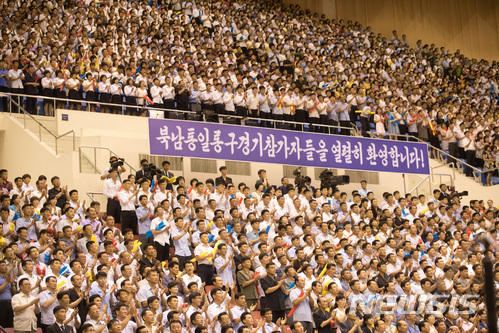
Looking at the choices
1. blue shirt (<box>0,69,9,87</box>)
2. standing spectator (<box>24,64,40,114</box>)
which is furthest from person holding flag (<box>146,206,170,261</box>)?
blue shirt (<box>0,69,9,87</box>)

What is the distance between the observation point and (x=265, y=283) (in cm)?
966

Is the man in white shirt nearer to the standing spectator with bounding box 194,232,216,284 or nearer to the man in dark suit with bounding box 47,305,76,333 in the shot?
the standing spectator with bounding box 194,232,216,284

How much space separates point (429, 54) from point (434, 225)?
1127 centimetres

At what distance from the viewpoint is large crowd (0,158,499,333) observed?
322 inches

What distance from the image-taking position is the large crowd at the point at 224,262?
8.18 m

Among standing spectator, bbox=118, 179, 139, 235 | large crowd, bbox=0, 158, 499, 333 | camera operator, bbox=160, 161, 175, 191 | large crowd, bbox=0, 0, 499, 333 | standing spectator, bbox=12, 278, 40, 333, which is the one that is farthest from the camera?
camera operator, bbox=160, 161, 175, 191

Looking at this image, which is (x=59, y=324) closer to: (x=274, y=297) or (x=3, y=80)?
(x=274, y=297)

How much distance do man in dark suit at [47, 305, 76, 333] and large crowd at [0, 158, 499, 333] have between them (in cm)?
1

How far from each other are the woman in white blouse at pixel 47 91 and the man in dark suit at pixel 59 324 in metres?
6.48

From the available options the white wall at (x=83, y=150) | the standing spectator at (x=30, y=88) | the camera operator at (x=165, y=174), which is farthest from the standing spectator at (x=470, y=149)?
the standing spectator at (x=30, y=88)

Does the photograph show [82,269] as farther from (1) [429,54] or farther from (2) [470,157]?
(1) [429,54]

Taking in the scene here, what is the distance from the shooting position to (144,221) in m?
10.6

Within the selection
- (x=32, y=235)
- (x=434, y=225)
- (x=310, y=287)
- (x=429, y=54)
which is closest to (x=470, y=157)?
(x=434, y=225)

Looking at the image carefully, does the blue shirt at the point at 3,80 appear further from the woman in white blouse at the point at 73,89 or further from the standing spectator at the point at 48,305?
the standing spectator at the point at 48,305
